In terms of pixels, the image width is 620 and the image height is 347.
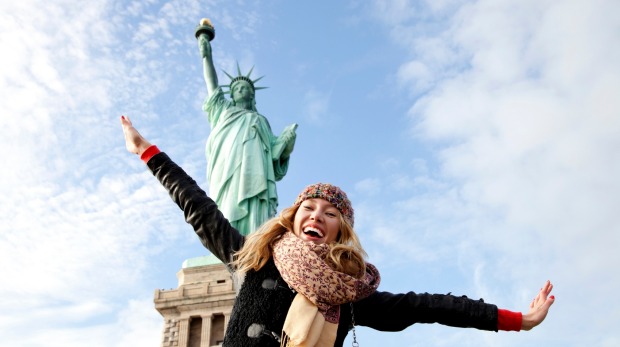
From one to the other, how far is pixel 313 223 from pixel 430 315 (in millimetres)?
706

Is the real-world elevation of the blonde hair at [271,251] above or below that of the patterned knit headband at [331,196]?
below

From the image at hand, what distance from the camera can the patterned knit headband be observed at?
3469 millimetres

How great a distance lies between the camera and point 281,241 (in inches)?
125

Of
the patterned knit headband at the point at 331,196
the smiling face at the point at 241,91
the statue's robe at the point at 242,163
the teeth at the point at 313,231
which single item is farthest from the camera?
the smiling face at the point at 241,91

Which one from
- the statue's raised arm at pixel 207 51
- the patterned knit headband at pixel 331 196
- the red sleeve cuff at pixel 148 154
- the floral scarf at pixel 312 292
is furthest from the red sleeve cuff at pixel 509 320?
the statue's raised arm at pixel 207 51

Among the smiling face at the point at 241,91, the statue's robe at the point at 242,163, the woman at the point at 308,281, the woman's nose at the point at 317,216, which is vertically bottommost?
the woman at the point at 308,281

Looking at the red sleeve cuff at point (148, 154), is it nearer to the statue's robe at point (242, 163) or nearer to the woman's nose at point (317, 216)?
the woman's nose at point (317, 216)

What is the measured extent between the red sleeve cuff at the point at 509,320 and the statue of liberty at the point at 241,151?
1361 centimetres

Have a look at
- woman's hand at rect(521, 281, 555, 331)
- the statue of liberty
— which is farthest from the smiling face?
woman's hand at rect(521, 281, 555, 331)

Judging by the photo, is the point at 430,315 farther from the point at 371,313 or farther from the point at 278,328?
the point at 278,328

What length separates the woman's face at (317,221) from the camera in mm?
3377

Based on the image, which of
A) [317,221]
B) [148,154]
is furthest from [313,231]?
[148,154]

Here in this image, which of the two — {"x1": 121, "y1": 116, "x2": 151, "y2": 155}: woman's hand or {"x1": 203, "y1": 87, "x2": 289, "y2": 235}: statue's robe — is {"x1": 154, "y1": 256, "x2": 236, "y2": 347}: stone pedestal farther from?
{"x1": 121, "y1": 116, "x2": 151, "y2": 155}: woman's hand

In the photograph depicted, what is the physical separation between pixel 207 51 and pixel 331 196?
58.9ft
